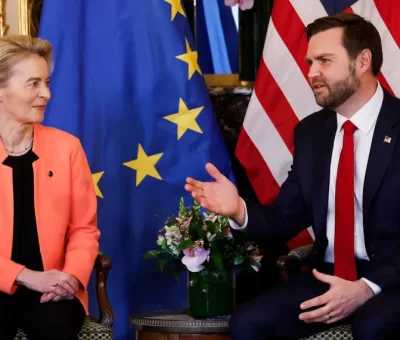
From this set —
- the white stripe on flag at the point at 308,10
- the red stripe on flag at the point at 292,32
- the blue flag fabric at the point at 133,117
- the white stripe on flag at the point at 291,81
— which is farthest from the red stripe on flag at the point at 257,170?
the white stripe on flag at the point at 308,10

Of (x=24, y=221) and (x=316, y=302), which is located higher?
(x=24, y=221)

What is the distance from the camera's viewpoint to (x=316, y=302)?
3.31 m

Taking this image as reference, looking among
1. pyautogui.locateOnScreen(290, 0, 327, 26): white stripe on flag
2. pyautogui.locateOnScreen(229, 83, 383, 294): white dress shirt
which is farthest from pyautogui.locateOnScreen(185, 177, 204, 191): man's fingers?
pyautogui.locateOnScreen(290, 0, 327, 26): white stripe on flag

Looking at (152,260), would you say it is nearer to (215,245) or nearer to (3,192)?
(215,245)

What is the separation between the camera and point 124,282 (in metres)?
4.52

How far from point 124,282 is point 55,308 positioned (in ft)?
3.38

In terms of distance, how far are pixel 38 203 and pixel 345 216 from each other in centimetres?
117

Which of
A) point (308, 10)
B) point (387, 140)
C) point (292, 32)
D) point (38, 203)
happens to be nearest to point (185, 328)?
point (38, 203)

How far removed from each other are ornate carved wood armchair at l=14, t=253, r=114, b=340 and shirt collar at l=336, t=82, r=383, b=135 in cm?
110

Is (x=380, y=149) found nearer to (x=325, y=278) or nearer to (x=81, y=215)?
(x=325, y=278)

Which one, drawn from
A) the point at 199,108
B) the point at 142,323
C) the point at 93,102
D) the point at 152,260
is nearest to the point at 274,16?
the point at 199,108

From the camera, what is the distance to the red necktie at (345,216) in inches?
143

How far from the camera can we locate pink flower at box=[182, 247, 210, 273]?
3.84 m

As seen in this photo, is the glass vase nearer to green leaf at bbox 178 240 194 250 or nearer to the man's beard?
green leaf at bbox 178 240 194 250
